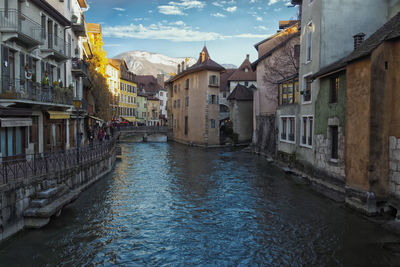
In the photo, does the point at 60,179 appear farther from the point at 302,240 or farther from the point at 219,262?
the point at 302,240

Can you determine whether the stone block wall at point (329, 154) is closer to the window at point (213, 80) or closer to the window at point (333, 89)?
the window at point (333, 89)

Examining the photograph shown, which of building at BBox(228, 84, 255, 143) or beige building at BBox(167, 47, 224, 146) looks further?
building at BBox(228, 84, 255, 143)

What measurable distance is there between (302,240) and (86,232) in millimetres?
7790

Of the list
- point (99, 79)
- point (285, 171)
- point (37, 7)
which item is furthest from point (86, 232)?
point (99, 79)

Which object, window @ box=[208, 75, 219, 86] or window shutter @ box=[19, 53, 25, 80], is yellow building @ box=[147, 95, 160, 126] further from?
window shutter @ box=[19, 53, 25, 80]

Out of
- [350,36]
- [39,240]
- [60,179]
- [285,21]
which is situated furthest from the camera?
[285,21]

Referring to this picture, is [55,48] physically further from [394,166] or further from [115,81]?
[115,81]

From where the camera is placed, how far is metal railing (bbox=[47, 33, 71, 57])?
2039cm

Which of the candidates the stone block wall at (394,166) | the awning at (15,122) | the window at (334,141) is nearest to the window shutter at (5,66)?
the awning at (15,122)

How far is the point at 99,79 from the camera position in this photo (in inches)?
1532

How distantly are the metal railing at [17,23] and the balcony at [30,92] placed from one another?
2.38 metres

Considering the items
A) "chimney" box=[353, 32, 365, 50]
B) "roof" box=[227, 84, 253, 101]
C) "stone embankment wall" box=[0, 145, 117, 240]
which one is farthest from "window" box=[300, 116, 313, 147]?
"roof" box=[227, 84, 253, 101]

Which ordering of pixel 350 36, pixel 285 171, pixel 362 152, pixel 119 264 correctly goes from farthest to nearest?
pixel 285 171
pixel 350 36
pixel 362 152
pixel 119 264

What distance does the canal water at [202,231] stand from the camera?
9.52 m
